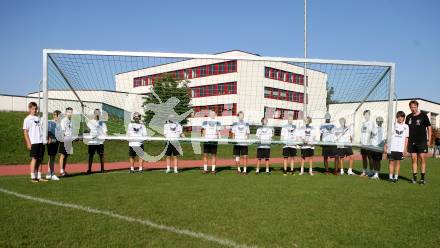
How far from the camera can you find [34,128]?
9.11 metres

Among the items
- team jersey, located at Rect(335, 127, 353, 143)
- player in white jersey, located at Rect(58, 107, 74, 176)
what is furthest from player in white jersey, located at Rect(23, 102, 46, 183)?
team jersey, located at Rect(335, 127, 353, 143)

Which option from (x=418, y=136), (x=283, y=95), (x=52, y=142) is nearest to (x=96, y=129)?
(x=52, y=142)

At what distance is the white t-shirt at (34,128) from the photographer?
9.01 metres

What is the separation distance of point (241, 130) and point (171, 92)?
2700 millimetres

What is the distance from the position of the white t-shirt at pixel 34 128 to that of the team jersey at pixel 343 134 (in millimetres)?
9208

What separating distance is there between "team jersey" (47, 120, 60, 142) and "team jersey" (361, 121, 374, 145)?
373 inches

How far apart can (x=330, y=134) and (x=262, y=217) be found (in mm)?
7692

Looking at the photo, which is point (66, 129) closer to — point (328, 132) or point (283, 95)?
point (283, 95)

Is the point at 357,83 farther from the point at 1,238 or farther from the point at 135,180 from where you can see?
the point at 1,238

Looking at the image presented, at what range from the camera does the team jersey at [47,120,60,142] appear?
9.95 metres

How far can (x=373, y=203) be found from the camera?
6.46 meters

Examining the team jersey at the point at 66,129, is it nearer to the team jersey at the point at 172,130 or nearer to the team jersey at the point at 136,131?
the team jersey at the point at 136,131

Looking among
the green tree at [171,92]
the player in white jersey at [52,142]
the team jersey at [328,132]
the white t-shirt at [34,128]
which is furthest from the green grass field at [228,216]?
the green tree at [171,92]

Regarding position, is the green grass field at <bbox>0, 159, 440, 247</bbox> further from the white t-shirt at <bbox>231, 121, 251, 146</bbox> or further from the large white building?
the large white building
